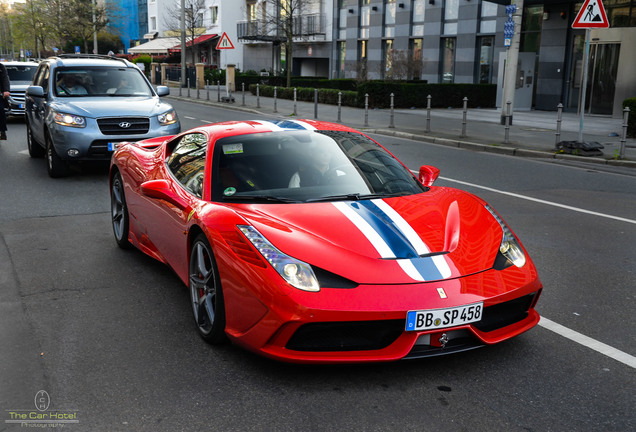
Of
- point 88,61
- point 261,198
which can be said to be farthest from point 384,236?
point 88,61

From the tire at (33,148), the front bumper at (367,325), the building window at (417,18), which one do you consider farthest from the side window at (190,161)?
the building window at (417,18)

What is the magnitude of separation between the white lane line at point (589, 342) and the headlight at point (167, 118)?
7855mm

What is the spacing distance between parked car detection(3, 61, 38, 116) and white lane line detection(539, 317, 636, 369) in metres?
19.9

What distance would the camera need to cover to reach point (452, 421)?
3225 millimetres

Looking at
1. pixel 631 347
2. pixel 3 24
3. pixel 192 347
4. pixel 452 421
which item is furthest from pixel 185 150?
pixel 3 24

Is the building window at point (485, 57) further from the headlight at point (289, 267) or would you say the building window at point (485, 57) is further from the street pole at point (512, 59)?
the headlight at point (289, 267)

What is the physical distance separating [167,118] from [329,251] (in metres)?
8.05

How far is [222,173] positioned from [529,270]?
6.81 ft

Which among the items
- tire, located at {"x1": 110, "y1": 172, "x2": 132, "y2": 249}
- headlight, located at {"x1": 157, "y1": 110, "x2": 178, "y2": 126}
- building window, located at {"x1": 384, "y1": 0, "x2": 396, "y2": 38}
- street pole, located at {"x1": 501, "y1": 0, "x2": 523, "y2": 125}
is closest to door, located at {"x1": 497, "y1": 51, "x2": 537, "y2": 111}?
street pole, located at {"x1": 501, "y1": 0, "x2": 523, "y2": 125}

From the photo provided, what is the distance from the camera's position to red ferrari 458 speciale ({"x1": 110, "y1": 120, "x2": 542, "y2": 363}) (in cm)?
350

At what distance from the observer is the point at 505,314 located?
3.83m

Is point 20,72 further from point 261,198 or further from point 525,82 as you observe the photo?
point 261,198

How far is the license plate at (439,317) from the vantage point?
3.46 meters

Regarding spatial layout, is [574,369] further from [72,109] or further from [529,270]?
[72,109]
